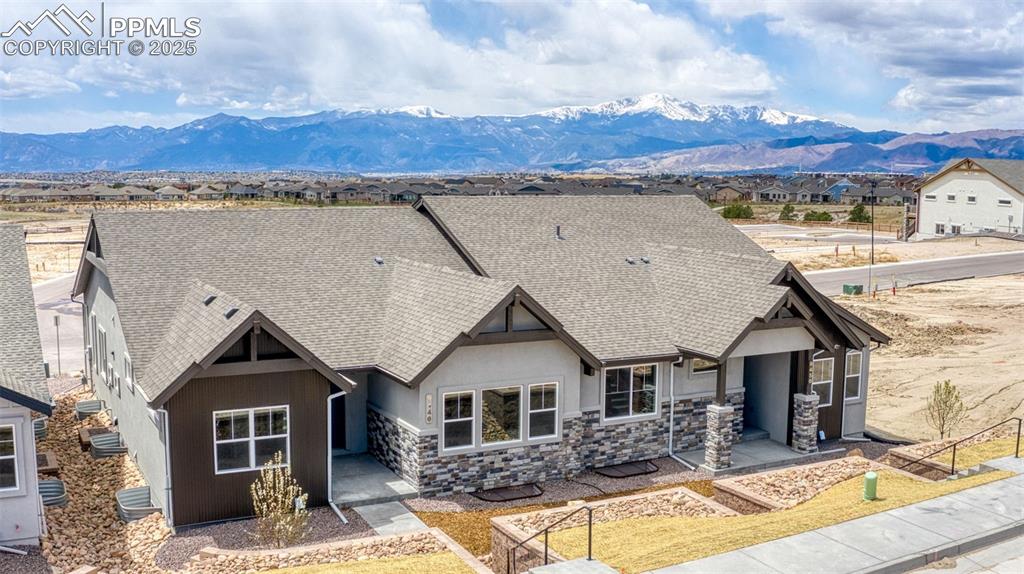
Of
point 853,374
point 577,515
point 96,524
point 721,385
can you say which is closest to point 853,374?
point 853,374

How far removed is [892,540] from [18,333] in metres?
17.4

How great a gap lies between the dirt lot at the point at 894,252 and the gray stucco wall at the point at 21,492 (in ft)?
183

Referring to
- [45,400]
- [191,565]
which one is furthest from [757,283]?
[45,400]

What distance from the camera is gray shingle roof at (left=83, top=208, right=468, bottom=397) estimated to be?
20.5 meters

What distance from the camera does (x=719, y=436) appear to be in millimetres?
20812

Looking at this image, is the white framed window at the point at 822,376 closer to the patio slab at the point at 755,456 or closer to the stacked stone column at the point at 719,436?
the patio slab at the point at 755,456

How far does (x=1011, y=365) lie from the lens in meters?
34.1

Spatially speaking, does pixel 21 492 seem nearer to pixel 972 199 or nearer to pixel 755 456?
pixel 755 456

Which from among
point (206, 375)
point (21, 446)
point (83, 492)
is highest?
point (206, 375)

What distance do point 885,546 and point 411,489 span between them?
958cm

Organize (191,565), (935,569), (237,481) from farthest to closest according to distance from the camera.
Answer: (237,481)
(191,565)
(935,569)

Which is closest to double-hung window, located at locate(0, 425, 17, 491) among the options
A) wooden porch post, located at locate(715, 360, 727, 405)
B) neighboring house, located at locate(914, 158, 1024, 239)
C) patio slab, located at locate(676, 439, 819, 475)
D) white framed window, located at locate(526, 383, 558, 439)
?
white framed window, located at locate(526, 383, 558, 439)

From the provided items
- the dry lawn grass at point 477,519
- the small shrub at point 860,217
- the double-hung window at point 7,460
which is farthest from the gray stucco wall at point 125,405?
the small shrub at point 860,217

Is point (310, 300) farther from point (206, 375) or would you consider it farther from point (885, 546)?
point (885, 546)
